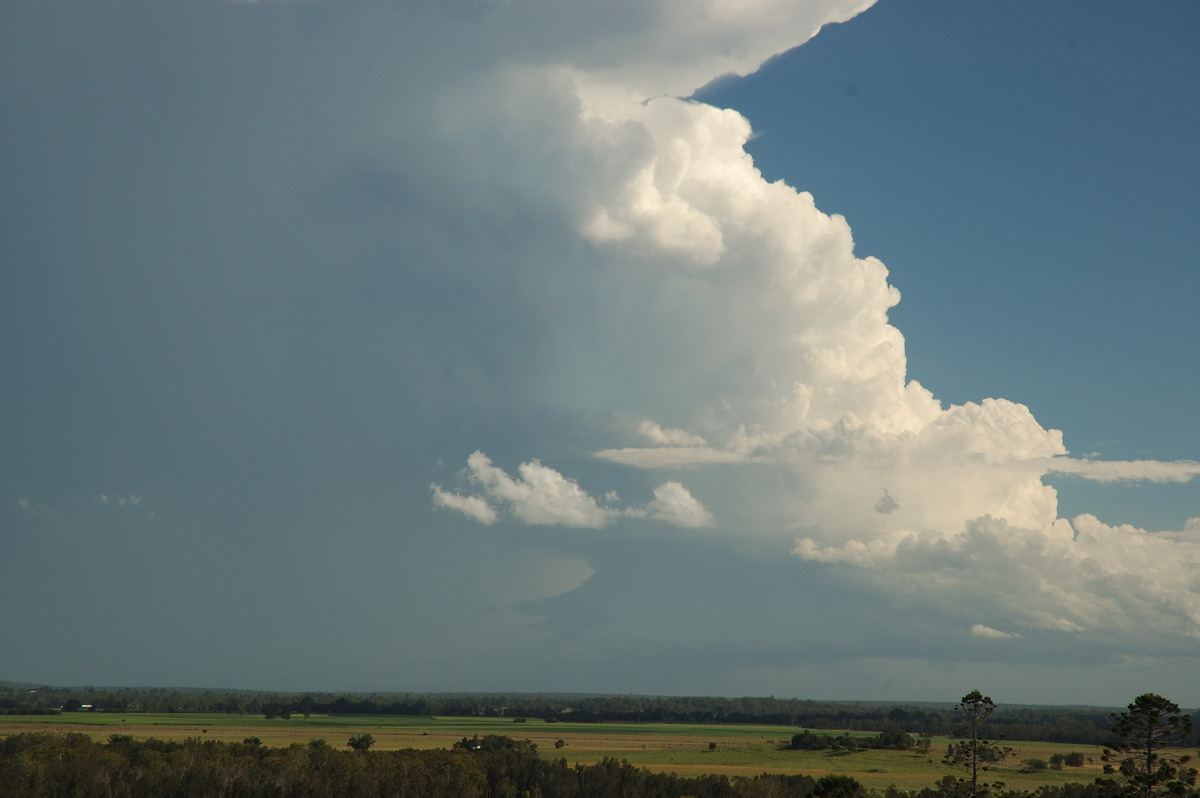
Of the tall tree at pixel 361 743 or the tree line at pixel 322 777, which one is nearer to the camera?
the tree line at pixel 322 777

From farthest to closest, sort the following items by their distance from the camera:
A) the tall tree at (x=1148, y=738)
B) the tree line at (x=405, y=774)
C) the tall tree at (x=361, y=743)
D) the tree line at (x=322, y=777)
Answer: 1. the tall tree at (x=361, y=743)
2. the tree line at (x=322, y=777)
3. the tree line at (x=405, y=774)
4. the tall tree at (x=1148, y=738)

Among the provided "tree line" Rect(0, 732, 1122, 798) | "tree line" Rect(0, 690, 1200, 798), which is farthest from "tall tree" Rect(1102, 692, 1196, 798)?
"tree line" Rect(0, 732, 1122, 798)

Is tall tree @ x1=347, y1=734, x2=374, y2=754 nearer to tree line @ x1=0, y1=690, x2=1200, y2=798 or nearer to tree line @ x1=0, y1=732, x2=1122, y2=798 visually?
tree line @ x1=0, y1=690, x2=1200, y2=798

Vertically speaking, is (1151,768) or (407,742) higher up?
(1151,768)

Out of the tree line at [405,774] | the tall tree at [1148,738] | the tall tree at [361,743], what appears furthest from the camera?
the tall tree at [361,743]

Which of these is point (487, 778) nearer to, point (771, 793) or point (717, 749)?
point (771, 793)

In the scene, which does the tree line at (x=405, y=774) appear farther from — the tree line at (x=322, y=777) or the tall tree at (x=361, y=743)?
the tall tree at (x=361, y=743)

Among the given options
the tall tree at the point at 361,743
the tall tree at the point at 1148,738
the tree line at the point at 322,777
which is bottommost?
the tall tree at the point at 361,743

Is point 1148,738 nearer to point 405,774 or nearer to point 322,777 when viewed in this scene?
point 405,774

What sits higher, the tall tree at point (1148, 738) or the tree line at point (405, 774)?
the tall tree at point (1148, 738)

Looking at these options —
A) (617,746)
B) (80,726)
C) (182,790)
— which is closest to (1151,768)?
(182,790)

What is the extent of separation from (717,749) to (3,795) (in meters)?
135

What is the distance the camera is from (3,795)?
268 feet

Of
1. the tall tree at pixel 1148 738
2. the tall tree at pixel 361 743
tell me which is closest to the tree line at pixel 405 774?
the tall tree at pixel 1148 738
